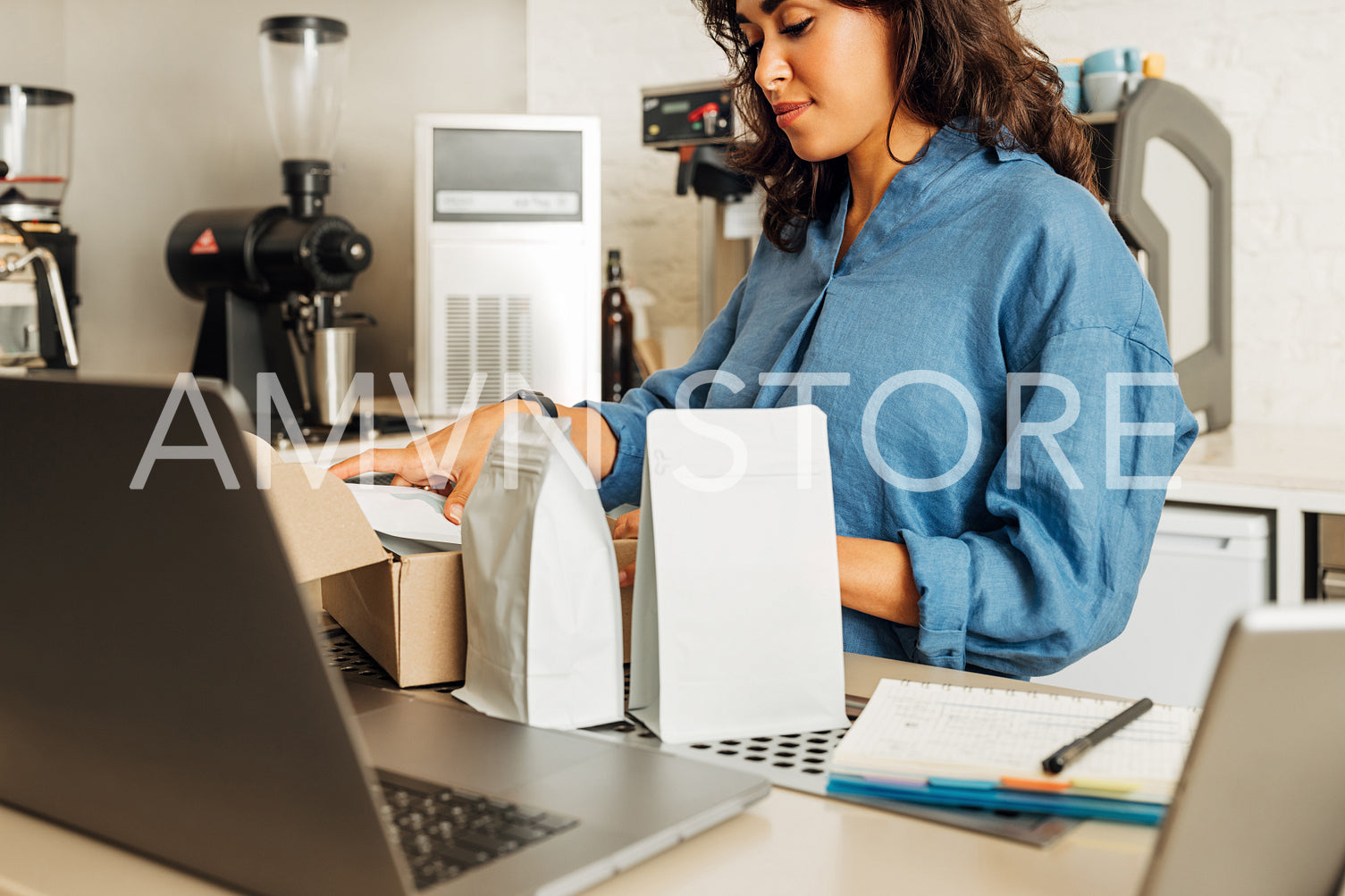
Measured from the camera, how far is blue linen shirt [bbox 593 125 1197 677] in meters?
0.86

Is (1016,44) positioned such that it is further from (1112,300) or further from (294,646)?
(294,646)

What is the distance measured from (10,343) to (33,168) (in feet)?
1.88

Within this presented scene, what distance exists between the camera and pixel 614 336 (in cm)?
269

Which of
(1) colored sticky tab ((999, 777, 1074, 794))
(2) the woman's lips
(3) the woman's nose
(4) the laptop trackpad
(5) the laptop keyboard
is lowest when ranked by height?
(5) the laptop keyboard

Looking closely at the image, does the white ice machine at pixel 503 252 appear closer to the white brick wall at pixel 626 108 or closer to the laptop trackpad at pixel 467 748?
the white brick wall at pixel 626 108

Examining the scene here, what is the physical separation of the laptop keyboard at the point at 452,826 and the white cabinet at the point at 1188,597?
1.38 meters

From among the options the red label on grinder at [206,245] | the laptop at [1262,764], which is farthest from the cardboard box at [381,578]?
the red label on grinder at [206,245]

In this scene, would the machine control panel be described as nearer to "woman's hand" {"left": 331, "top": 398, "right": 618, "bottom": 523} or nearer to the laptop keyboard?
"woman's hand" {"left": 331, "top": 398, "right": 618, "bottom": 523}

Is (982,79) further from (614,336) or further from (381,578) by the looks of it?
(614,336)

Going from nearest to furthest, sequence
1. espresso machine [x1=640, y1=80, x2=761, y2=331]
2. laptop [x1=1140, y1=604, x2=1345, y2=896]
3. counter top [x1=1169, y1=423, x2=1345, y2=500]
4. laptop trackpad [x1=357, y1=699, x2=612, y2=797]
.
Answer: laptop [x1=1140, y1=604, x2=1345, y2=896] → laptop trackpad [x1=357, y1=699, x2=612, y2=797] → counter top [x1=1169, y1=423, x2=1345, y2=500] → espresso machine [x1=640, y1=80, x2=761, y2=331]

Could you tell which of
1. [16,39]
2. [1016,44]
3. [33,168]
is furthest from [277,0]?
[1016,44]

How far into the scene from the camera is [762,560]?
0.70m

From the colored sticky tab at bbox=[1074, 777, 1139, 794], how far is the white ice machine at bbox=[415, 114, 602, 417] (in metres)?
1.97

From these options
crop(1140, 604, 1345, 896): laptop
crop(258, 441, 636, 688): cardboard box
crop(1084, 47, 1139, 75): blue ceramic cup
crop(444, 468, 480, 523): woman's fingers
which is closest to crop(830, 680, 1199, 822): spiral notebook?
crop(1140, 604, 1345, 896): laptop
